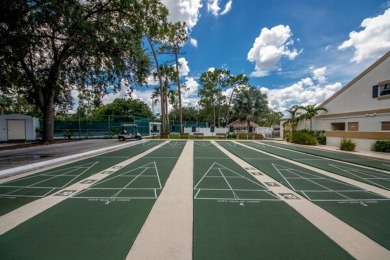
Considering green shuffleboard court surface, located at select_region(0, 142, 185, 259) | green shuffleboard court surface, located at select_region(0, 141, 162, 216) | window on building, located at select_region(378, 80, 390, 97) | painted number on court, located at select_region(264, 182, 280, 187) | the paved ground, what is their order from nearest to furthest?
1. green shuffleboard court surface, located at select_region(0, 142, 185, 259)
2. the paved ground
3. green shuffleboard court surface, located at select_region(0, 141, 162, 216)
4. painted number on court, located at select_region(264, 182, 280, 187)
5. window on building, located at select_region(378, 80, 390, 97)

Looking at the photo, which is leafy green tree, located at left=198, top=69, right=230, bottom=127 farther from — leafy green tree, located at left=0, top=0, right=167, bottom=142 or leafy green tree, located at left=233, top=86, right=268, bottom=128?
leafy green tree, located at left=0, top=0, right=167, bottom=142

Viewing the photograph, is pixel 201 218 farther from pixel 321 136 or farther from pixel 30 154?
pixel 321 136

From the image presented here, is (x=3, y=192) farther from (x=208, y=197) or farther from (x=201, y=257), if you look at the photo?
(x=201, y=257)

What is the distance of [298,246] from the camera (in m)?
2.84

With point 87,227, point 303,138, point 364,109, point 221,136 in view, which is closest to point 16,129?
point 87,227

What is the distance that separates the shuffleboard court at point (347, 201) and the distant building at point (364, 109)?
12.8 m

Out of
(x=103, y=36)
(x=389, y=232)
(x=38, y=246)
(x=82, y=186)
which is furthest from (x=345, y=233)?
(x=103, y=36)

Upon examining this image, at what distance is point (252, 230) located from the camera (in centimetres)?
328

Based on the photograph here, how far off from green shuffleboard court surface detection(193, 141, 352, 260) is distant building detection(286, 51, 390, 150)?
16377 millimetres

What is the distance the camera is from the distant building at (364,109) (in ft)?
50.4

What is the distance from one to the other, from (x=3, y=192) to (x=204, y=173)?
236 inches

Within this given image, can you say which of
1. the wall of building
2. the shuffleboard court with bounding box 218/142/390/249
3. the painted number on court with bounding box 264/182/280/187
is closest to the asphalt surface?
the painted number on court with bounding box 264/182/280/187

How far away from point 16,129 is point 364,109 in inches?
1367

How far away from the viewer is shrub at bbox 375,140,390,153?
46.7 ft
